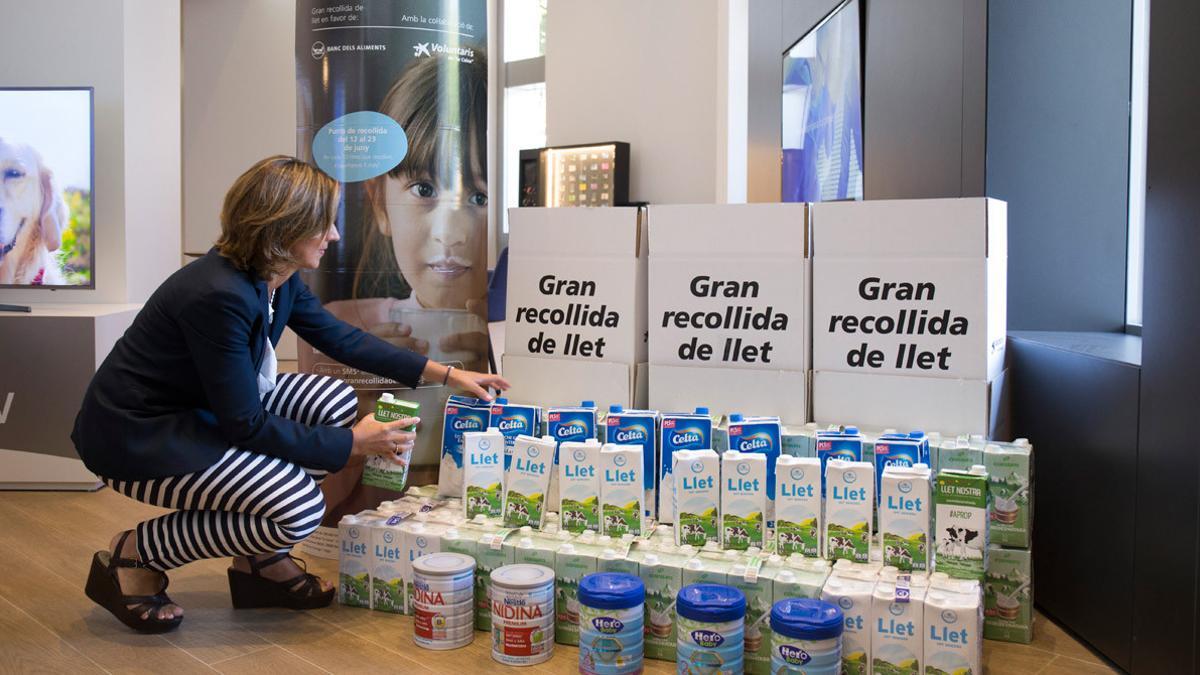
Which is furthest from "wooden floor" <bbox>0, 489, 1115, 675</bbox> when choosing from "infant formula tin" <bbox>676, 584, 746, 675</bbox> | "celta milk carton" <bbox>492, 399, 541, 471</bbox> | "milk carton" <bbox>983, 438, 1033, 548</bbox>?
"celta milk carton" <bbox>492, 399, 541, 471</bbox>

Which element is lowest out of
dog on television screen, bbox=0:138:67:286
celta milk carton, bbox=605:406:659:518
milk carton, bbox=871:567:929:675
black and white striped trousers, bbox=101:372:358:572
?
milk carton, bbox=871:567:929:675

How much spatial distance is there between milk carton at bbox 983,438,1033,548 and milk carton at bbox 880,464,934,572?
23 cm

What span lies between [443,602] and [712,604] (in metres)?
0.61

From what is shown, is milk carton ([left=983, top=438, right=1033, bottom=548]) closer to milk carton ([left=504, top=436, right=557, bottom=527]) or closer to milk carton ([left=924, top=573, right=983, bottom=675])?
milk carton ([left=924, top=573, right=983, bottom=675])

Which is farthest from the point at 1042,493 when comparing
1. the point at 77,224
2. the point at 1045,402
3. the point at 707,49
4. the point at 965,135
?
the point at 707,49

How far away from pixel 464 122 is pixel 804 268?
1055 mm

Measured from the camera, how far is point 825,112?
4035 mm

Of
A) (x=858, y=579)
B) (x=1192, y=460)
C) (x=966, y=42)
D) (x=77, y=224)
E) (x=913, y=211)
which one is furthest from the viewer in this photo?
(x=77, y=224)

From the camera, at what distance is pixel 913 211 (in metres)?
2.42

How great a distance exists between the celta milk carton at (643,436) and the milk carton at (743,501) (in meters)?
0.23

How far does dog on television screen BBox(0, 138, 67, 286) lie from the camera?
394 cm

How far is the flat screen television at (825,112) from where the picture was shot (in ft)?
12.1

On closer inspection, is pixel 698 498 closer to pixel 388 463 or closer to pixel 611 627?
pixel 611 627

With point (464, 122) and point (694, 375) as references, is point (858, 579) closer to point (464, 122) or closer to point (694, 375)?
point (694, 375)
